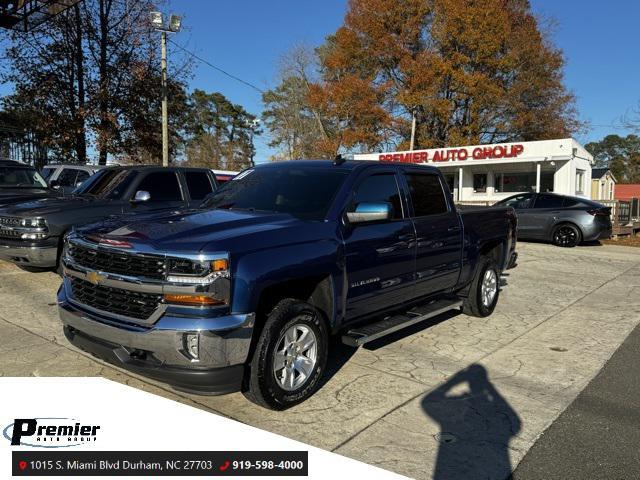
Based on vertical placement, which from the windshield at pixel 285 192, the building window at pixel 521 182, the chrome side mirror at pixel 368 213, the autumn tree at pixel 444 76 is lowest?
the chrome side mirror at pixel 368 213

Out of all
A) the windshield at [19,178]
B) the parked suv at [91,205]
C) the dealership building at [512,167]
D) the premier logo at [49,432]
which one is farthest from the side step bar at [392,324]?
the dealership building at [512,167]

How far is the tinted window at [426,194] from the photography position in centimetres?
530

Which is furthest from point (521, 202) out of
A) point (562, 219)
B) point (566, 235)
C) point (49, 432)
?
point (49, 432)

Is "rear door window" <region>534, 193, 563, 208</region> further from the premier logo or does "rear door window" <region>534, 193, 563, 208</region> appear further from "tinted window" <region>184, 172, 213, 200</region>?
the premier logo

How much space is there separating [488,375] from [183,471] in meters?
3.07

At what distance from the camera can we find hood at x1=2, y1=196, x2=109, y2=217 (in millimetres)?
7375

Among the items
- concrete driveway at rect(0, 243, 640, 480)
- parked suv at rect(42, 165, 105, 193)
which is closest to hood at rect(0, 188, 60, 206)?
concrete driveway at rect(0, 243, 640, 480)

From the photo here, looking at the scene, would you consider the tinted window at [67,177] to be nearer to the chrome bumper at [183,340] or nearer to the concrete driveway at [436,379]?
the concrete driveway at [436,379]

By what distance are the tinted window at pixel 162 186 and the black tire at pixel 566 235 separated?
1162 cm

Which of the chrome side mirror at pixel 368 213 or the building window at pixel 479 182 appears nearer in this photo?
the chrome side mirror at pixel 368 213

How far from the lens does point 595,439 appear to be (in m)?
3.49

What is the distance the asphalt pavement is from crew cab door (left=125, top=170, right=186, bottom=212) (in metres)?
6.29

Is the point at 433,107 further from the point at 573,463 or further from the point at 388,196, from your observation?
the point at 573,463

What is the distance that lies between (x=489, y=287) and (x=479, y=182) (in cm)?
2390
